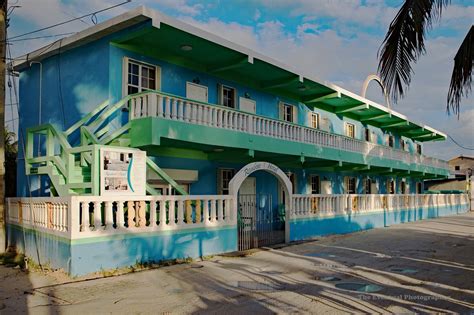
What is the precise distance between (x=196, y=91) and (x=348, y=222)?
8.35 metres

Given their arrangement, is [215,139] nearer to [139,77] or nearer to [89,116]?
[139,77]

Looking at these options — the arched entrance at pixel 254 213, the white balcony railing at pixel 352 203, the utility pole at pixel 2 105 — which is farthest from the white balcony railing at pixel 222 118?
the utility pole at pixel 2 105

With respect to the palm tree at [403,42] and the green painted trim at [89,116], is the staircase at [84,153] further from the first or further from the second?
the palm tree at [403,42]

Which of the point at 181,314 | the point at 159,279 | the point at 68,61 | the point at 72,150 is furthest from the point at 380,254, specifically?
the point at 68,61

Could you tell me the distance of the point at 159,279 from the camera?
9.27 metres

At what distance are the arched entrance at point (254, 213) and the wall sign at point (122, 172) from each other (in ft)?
9.18

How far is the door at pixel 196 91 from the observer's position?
15281 millimetres

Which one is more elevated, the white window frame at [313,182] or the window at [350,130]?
the window at [350,130]

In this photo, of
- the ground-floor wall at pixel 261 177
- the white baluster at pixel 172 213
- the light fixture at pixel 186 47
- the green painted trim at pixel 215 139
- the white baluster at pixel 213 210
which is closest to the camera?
the white baluster at pixel 172 213

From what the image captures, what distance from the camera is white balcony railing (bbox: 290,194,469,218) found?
15.8 meters

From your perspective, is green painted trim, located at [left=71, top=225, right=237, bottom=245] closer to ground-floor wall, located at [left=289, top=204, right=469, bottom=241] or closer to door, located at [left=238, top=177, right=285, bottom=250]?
door, located at [left=238, top=177, right=285, bottom=250]

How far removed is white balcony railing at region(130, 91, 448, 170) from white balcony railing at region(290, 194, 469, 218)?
7.63 ft

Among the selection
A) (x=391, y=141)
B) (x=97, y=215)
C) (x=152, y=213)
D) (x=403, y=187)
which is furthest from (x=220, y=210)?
(x=403, y=187)

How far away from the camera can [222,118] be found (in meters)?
13.8
